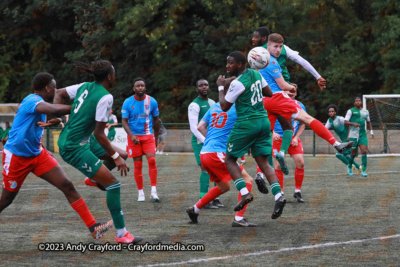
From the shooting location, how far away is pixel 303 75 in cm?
3672

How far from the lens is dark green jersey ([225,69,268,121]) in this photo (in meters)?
7.66

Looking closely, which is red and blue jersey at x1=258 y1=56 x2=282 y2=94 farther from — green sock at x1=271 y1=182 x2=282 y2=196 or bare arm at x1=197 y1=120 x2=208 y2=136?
green sock at x1=271 y1=182 x2=282 y2=196

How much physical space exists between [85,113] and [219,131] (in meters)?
2.29

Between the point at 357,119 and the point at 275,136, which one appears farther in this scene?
the point at 357,119

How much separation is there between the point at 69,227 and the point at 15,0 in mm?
39489

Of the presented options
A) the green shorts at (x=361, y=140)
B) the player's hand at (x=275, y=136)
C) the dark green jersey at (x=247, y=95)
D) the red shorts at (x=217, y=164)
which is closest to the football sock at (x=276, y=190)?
the red shorts at (x=217, y=164)

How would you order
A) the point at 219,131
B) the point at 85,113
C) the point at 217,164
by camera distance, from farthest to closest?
the point at 219,131, the point at 217,164, the point at 85,113

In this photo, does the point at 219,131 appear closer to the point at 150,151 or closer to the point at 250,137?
the point at 250,137

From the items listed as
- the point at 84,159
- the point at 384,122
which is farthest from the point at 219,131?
the point at 384,122

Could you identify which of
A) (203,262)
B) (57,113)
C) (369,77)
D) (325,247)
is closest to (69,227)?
(57,113)

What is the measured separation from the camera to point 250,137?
25.7ft

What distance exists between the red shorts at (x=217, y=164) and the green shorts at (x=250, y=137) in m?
0.43

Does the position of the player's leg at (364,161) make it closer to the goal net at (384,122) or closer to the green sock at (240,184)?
the green sock at (240,184)

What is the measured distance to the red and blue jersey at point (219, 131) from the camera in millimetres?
8492
